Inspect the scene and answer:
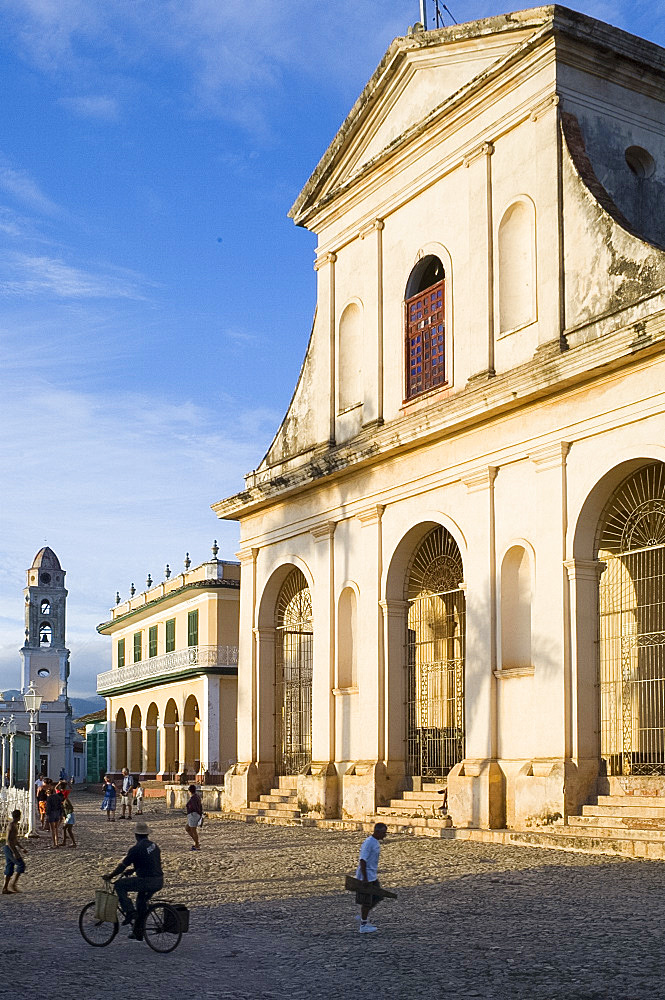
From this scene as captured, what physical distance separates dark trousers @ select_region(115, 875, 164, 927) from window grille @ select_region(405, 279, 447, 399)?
1190 centimetres

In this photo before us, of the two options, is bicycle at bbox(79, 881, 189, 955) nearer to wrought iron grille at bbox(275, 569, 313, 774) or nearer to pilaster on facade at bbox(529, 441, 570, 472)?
pilaster on facade at bbox(529, 441, 570, 472)

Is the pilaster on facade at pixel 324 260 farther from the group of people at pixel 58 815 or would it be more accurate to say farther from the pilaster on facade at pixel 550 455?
the group of people at pixel 58 815

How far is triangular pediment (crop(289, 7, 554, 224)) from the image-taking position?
19422 mm

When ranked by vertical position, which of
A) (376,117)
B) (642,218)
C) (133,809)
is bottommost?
(133,809)

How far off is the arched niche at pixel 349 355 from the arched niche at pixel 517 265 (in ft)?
14.3

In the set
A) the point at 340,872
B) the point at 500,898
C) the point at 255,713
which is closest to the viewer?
the point at 500,898

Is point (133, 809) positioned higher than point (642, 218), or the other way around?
point (642, 218)

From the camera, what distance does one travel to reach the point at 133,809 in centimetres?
3072

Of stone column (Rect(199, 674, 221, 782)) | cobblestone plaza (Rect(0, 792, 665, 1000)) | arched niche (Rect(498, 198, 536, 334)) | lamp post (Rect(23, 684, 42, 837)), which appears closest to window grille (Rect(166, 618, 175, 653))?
stone column (Rect(199, 674, 221, 782))

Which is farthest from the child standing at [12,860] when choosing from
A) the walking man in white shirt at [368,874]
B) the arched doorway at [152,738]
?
the arched doorway at [152,738]

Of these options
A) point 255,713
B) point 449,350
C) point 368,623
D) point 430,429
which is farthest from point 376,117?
point 255,713

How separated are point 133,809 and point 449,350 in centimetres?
1595

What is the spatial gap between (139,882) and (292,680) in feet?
53.5

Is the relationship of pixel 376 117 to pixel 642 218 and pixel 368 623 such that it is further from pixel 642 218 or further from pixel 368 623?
pixel 368 623
